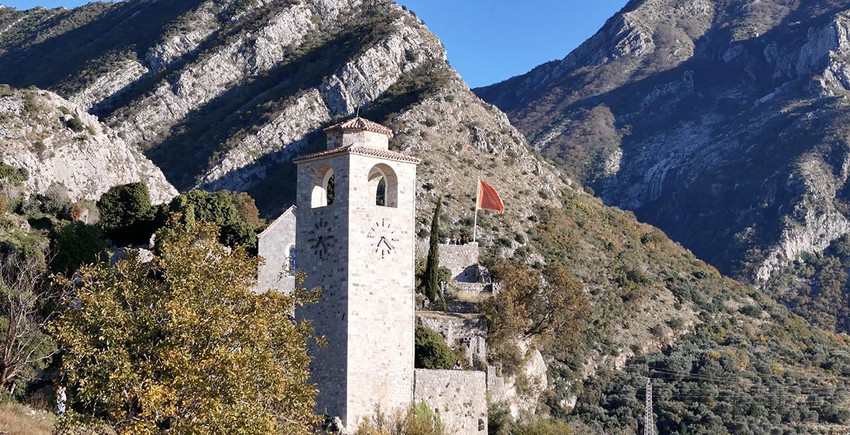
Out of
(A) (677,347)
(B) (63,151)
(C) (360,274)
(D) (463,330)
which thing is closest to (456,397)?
(C) (360,274)

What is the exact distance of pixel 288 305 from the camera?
2636cm

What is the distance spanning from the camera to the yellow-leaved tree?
76.6 ft

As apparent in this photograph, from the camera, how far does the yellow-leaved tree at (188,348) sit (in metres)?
23.4

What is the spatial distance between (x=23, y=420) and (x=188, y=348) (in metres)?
5.81

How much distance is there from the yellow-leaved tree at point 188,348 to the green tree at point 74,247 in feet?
64.2

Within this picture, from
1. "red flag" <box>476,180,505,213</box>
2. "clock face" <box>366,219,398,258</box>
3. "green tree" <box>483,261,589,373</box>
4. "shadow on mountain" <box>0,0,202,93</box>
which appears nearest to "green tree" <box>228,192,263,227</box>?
"red flag" <box>476,180,505,213</box>

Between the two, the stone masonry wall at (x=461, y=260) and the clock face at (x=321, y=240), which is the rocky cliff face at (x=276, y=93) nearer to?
the stone masonry wall at (x=461, y=260)

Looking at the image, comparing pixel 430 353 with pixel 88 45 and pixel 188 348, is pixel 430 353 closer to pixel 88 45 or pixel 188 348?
pixel 188 348

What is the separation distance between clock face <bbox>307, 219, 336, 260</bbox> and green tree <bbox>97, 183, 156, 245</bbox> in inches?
870

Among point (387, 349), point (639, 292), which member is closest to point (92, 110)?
point (639, 292)

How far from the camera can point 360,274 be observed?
106 feet

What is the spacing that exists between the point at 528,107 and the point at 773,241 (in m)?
60.9

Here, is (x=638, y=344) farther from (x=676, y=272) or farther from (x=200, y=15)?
(x=200, y=15)

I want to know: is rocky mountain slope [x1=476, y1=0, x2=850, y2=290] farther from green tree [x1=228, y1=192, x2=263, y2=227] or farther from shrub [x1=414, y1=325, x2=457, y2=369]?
shrub [x1=414, y1=325, x2=457, y2=369]
